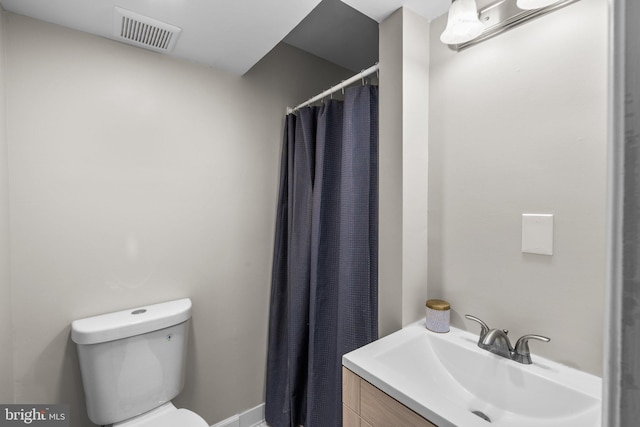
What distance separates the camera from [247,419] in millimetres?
1838

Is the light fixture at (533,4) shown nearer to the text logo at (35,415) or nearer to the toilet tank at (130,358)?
the toilet tank at (130,358)

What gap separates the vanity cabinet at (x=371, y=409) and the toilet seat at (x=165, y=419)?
2.10ft

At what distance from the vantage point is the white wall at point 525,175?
911 mm

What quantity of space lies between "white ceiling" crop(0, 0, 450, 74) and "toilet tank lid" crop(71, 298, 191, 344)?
1.25 meters

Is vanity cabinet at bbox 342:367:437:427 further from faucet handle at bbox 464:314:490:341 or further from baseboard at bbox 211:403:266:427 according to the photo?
baseboard at bbox 211:403:266:427

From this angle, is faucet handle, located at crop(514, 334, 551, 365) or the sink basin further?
faucet handle, located at crop(514, 334, 551, 365)

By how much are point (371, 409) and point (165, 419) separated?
0.93 metres

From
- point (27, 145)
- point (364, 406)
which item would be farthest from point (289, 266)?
point (27, 145)

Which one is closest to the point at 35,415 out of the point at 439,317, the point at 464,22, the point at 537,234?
the point at 439,317

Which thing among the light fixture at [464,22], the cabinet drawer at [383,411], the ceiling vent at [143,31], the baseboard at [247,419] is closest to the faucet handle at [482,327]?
the cabinet drawer at [383,411]

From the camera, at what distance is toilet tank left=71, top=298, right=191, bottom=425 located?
124 centimetres

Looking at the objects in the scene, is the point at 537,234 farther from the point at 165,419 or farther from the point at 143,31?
the point at 143,31

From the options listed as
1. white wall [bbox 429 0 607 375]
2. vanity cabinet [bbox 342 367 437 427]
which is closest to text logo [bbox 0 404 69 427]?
vanity cabinet [bbox 342 367 437 427]

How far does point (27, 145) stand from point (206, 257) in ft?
2.88
